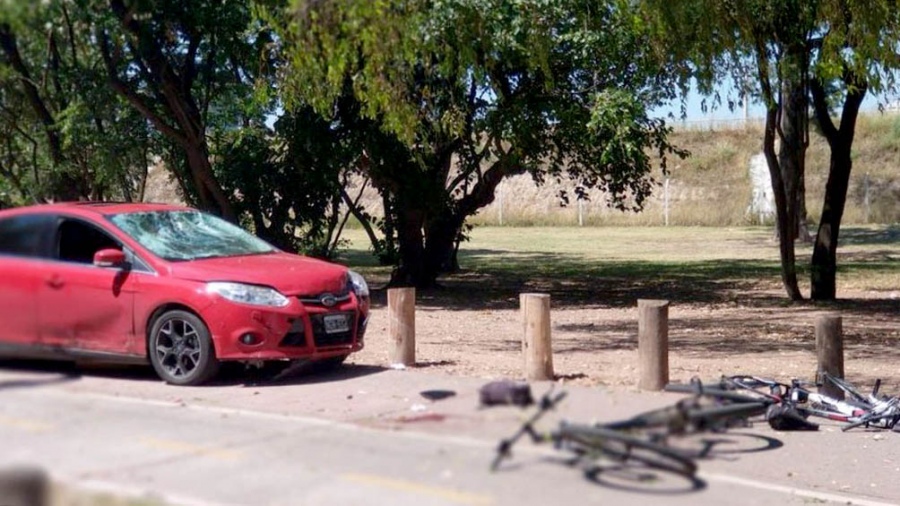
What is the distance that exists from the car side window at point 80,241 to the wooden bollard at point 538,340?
3.73 m

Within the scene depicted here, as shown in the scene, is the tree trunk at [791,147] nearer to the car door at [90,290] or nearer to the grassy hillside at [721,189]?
the car door at [90,290]

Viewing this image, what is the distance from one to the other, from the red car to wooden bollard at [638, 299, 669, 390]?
2.58 metres

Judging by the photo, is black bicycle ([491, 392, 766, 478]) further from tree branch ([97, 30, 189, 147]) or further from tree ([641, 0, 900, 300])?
tree branch ([97, 30, 189, 147])

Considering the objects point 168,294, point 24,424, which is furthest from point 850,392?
point 24,424

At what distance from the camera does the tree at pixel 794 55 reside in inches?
612

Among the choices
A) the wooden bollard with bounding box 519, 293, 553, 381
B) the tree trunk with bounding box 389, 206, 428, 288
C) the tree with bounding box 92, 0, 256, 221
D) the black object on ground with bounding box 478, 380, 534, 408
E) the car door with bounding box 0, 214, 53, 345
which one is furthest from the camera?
the tree trunk with bounding box 389, 206, 428, 288

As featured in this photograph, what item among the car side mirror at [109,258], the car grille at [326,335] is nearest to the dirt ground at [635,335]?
the car grille at [326,335]

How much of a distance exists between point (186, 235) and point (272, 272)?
974 mm

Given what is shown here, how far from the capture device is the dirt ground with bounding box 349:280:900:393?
13781 mm

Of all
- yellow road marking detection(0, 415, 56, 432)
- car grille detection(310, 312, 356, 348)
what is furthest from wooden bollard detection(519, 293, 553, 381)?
yellow road marking detection(0, 415, 56, 432)

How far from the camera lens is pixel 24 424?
18.2ft

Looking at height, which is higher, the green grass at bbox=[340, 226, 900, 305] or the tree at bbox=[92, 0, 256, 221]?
the tree at bbox=[92, 0, 256, 221]

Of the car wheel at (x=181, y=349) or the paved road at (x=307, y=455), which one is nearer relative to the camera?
the paved road at (x=307, y=455)

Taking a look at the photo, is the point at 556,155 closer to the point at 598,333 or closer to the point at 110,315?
the point at 598,333
